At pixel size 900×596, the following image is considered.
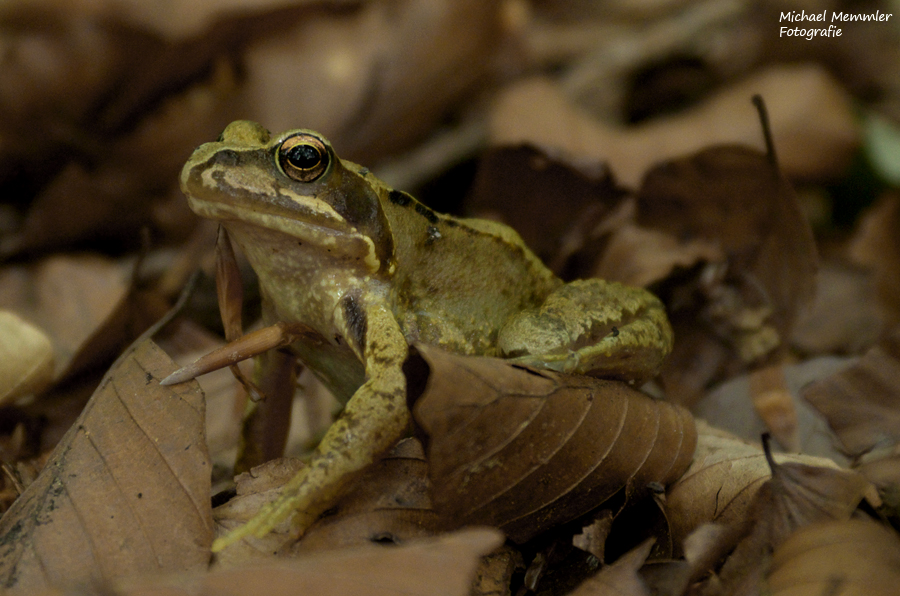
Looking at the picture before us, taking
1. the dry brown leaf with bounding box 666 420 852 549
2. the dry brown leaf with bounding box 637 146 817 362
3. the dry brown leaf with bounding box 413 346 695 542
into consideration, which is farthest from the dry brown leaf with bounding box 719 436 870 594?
the dry brown leaf with bounding box 637 146 817 362

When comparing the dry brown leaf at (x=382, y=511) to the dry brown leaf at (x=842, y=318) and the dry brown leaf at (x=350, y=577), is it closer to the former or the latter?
the dry brown leaf at (x=350, y=577)

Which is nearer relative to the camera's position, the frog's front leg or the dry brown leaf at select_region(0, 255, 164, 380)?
the frog's front leg

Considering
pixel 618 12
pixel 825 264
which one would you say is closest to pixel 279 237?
pixel 825 264

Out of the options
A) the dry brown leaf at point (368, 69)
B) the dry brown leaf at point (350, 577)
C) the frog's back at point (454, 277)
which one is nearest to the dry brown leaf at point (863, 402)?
the frog's back at point (454, 277)

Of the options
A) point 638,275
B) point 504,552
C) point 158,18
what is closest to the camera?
point 504,552

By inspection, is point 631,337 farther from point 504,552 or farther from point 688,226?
point 688,226

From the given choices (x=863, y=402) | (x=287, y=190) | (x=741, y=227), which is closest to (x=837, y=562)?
(x=863, y=402)

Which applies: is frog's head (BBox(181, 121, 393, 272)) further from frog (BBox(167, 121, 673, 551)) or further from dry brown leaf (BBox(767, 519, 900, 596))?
dry brown leaf (BBox(767, 519, 900, 596))
